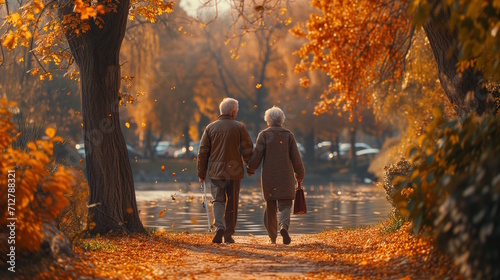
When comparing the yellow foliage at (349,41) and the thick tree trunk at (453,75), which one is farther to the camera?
the yellow foliage at (349,41)

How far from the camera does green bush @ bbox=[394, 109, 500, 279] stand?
211 inches

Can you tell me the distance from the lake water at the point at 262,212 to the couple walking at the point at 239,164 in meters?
2.04

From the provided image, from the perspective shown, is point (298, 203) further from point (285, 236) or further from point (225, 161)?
point (225, 161)

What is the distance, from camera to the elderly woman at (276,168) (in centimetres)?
1233

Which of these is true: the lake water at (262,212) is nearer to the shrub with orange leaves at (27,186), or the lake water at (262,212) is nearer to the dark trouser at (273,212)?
the dark trouser at (273,212)

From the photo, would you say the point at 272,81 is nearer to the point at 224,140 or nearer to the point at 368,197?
the point at 368,197

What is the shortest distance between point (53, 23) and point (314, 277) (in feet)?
22.9

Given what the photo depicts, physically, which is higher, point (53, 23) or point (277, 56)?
point (277, 56)

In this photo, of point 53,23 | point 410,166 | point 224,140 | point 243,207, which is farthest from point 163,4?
point 243,207

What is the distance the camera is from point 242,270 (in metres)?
8.59

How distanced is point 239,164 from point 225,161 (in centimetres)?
23

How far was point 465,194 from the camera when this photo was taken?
551 centimetres

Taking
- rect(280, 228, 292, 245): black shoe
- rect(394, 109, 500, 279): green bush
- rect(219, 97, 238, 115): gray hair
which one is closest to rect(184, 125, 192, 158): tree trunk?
rect(219, 97, 238, 115): gray hair

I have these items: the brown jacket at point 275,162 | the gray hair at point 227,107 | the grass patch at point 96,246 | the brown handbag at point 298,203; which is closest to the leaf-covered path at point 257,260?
the grass patch at point 96,246
